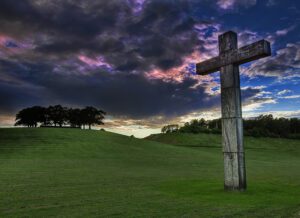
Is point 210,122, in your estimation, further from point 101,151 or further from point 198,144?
point 101,151

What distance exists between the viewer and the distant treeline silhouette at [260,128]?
8671cm

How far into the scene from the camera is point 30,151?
41.4 metres

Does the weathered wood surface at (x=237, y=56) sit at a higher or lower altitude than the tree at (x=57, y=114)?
lower

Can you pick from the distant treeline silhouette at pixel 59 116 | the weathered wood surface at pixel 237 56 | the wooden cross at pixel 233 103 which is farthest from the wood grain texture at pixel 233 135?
the distant treeline silhouette at pixel 59 116

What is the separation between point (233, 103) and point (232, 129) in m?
1.08

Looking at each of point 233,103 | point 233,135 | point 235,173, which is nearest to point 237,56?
point 233,103

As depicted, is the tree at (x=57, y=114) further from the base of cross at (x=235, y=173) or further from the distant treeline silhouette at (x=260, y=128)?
the base of cross at (x=235, y=173)

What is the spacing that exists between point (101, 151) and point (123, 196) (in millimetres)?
34407

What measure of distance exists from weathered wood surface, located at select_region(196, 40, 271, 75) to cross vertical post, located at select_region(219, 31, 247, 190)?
263mm

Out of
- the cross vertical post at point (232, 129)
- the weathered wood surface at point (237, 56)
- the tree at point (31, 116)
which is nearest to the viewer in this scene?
the weathered wood surface at point (237, 56)

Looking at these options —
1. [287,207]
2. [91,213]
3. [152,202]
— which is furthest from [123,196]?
[287,207]

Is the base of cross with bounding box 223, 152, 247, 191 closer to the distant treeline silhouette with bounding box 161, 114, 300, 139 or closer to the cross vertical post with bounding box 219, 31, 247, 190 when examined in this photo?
the cross vertical post with bounding box 219, 31, 247, 190

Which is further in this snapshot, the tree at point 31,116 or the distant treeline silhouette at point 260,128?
the tree at point 31,116

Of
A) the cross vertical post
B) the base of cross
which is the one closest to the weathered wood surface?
the cross vertical post
